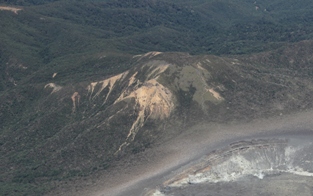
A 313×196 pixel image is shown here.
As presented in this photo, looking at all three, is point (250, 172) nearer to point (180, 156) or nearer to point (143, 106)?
point (180, 156)

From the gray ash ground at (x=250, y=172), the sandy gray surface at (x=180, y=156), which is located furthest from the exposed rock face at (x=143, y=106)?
the gray ash ground at (x=250, y=172)

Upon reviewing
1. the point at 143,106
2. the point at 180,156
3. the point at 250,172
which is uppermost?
the point at 143,106

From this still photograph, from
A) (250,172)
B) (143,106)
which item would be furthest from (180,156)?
(143,106)

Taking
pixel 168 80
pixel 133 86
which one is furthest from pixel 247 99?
pixel 133 86

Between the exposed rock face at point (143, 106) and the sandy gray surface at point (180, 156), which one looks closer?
the sandy gray surface at point (180, 156)

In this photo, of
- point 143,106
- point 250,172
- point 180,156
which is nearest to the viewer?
point 250,172

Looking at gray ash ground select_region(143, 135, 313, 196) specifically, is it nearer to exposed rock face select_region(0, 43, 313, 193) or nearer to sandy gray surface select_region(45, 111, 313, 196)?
sandy gray surface select_region(45, 111, 313, 196)

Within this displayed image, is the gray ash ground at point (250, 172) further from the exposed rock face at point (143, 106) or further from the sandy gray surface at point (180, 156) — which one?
the exposed rock face at point (143, 106)

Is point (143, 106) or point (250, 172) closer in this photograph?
point (250, 172)

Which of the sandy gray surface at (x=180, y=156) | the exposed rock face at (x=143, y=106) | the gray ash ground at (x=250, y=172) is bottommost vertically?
the gray ash ground at (x=250, y=172)

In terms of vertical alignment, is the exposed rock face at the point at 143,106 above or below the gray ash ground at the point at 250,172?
above

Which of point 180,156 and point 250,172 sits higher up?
point 180,156
